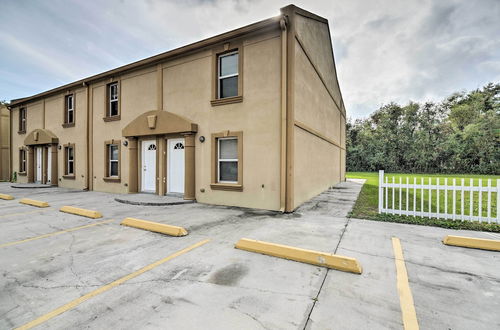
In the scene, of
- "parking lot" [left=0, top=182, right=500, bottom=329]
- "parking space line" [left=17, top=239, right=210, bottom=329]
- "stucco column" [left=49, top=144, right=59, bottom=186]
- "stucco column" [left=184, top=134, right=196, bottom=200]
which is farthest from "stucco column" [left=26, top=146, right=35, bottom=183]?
"parking space line" [left=17, top=239, right=210, bottom=329]

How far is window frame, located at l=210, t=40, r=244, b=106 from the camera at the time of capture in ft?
24.0

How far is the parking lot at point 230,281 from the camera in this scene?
6.60ft

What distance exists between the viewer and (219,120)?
7.71m

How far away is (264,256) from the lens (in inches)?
Answer: 137

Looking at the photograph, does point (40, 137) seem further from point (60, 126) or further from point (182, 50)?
point (182, 50)

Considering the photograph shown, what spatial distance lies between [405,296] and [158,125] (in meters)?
8.93

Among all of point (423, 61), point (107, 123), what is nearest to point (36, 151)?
point (107, 123)

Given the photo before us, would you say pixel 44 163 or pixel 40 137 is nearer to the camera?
pixel 40 137

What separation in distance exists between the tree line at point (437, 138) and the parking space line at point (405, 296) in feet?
96.6

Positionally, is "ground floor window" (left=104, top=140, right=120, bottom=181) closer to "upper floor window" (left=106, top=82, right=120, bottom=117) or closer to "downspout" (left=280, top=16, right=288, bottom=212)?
"upper floor window" (left=106, top=82, right=120, bottom=117)

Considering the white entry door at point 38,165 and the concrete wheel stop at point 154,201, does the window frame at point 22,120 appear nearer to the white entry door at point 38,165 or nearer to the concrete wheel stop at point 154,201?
the white entry door at point 38,165

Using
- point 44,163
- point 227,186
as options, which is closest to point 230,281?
point 227,186

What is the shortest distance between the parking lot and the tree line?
27343mm

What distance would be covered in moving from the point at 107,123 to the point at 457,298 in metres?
13.0
